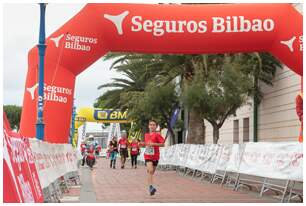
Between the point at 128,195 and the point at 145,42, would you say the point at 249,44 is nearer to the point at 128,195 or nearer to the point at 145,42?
the point at 145,42

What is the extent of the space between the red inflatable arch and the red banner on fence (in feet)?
22.3

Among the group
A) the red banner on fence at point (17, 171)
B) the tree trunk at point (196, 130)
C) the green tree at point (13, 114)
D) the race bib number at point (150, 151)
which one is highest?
the green tree at point (13, 114)

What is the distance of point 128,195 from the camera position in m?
12.2

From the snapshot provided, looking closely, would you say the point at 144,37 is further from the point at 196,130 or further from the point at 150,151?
the point at 196,130

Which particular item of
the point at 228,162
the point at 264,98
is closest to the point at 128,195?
the point at 228,162

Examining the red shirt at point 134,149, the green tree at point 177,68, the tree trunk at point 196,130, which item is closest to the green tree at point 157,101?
the green tree at point 177,68

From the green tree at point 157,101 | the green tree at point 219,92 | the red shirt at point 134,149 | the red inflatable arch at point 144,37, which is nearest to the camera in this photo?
the red inflatable arch at point 144,37

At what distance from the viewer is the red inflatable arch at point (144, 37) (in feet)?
47.4

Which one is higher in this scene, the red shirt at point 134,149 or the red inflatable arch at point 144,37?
the red inflatable arch at point 144,37

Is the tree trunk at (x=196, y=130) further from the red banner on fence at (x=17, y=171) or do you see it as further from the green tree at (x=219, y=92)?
the red banner on fence at (x=17, y=171)

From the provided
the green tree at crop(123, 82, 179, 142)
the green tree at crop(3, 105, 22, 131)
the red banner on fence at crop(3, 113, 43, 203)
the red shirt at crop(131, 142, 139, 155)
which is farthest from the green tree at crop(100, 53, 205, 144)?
the green tree at crop(3, 105, 22, 131)

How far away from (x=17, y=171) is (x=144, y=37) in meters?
9.03

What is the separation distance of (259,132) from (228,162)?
1194 cm

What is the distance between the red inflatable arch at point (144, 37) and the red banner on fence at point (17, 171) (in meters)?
6.79
